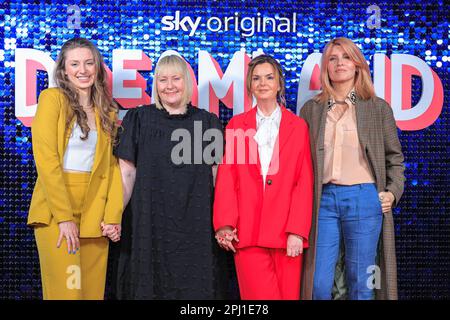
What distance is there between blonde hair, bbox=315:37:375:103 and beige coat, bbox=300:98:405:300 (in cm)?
6

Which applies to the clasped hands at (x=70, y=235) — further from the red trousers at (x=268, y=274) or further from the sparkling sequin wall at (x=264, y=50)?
the red trousers at (x=268, y=274)

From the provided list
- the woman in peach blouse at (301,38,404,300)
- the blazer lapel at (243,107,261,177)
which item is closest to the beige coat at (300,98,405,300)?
the woman in peach blouse at (301,38,404,300)

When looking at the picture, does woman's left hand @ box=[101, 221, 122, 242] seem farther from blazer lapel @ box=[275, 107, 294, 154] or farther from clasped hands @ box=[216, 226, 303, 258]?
blazer lapel @ box=[275, 107, 294, 154]

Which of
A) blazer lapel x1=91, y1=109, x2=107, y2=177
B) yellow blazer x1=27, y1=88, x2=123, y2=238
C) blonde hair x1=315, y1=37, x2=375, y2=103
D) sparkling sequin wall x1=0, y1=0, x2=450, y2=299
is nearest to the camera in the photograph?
yellow blazer x1=27, y1=88, x2=123, y2=238

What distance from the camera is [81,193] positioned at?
12.6ft

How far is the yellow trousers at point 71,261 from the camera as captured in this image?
380 centimetres

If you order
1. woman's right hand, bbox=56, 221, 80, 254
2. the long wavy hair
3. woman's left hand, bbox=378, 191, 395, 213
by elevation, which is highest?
the long wavy hair

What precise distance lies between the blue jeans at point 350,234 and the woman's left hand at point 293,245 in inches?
5.6

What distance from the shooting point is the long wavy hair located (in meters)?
3.87

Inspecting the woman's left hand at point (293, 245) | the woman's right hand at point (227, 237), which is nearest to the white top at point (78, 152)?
the woman's right hand at point (227, 237)

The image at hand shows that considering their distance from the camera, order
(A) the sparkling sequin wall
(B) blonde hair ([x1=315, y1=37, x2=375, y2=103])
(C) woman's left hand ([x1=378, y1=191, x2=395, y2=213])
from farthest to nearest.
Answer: (A) the sparkling sequin wall → (B) blonde hair ([x1=315, y1=37, x2=375, y2=103]) → (C) woman's left hand ([x1=378, y1=191, x2=395, y2=213])

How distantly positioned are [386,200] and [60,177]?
1909 millimetres

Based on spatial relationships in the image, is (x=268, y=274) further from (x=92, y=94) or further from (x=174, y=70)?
(x=92, y=94)
